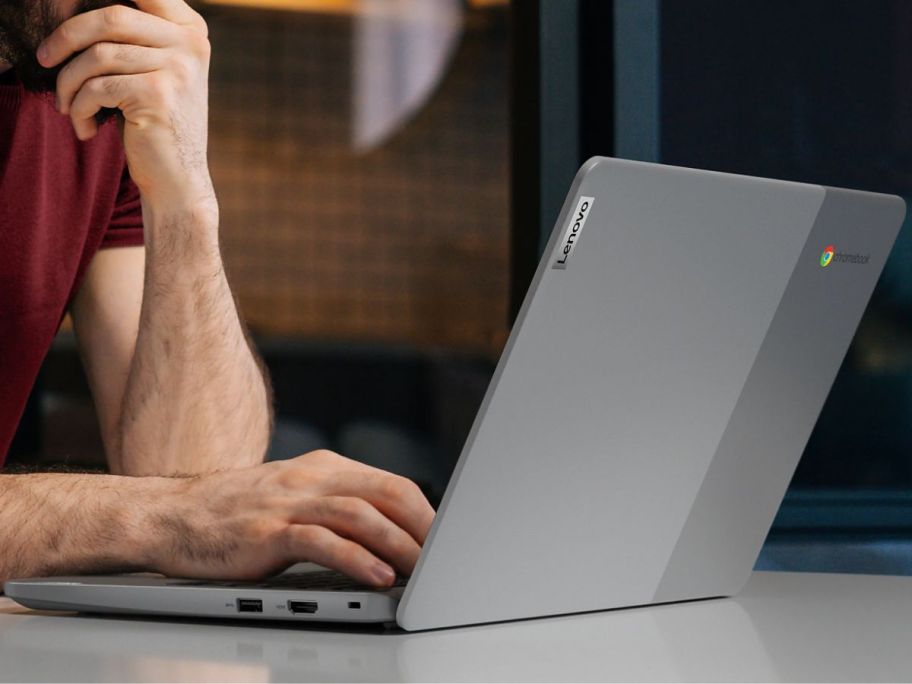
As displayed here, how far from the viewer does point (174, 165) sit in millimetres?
1314

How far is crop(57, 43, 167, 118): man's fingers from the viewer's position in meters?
1.20

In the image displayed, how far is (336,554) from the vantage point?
0.70m

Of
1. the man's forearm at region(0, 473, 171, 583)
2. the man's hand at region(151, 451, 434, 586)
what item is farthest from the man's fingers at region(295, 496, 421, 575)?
the man's forearm at region(0, 473, 171, 583)

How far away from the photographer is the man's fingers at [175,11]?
1271mm

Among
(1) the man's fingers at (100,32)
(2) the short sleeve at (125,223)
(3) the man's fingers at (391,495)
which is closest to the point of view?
(3) the man's fingers at (391,495)

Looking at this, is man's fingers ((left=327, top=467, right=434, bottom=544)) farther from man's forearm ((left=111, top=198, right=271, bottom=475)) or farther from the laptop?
man's forearm ((left=111, top=198, right=271, bottom=475))

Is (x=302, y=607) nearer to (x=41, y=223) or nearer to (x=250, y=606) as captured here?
(x=250, y=606)

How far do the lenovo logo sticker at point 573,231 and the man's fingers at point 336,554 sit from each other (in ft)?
0.74

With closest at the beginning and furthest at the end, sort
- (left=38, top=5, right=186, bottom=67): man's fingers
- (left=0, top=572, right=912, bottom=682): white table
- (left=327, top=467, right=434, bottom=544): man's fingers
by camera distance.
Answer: (left=0, top=572, right=912, bottom=682): white table < (left=327, top=467, right=434, bottom=544): man's fingers < (left=38, top=5, right=186, bottom=67): man's fingers

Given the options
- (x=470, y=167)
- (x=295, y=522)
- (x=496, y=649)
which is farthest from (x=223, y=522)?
(x=470, y=167)

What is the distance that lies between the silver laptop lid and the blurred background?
620mm

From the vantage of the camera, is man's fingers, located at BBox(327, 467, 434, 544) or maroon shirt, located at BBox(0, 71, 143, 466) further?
maroon shirt, located at BBox(0, 71, 143, 466)

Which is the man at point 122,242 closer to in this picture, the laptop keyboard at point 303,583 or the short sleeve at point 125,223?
the short sleeve at point 125,223

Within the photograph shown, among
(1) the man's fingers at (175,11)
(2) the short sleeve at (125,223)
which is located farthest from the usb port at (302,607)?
(2) the short sleeve at (125,223)
